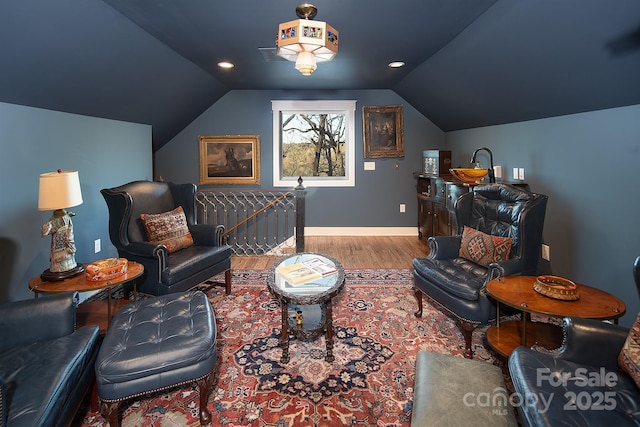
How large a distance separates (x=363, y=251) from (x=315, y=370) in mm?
2949

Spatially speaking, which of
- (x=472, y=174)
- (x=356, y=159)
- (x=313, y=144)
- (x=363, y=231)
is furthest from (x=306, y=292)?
(x=313, y=144)

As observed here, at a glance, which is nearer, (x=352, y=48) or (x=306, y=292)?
(x=306, y=292)

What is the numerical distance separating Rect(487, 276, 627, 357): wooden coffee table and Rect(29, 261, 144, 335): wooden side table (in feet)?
8.24

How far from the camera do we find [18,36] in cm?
211

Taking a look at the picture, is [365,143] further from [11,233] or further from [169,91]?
[11,233]

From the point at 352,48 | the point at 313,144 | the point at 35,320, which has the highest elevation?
the point at 352,48

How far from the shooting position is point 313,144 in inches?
240

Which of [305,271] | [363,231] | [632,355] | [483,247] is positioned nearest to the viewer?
[632,355]

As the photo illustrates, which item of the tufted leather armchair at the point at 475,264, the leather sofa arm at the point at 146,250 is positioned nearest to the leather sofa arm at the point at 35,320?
the leather sofa arm at the point at 146,250

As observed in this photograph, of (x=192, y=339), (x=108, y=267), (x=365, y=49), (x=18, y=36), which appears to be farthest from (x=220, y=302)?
(x=365, y=49)

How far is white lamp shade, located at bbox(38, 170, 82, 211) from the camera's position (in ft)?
7.49

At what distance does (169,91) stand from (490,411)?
448 cm

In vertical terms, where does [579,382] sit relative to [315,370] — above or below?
above

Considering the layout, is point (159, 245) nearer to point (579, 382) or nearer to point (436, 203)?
point (579, 382)
